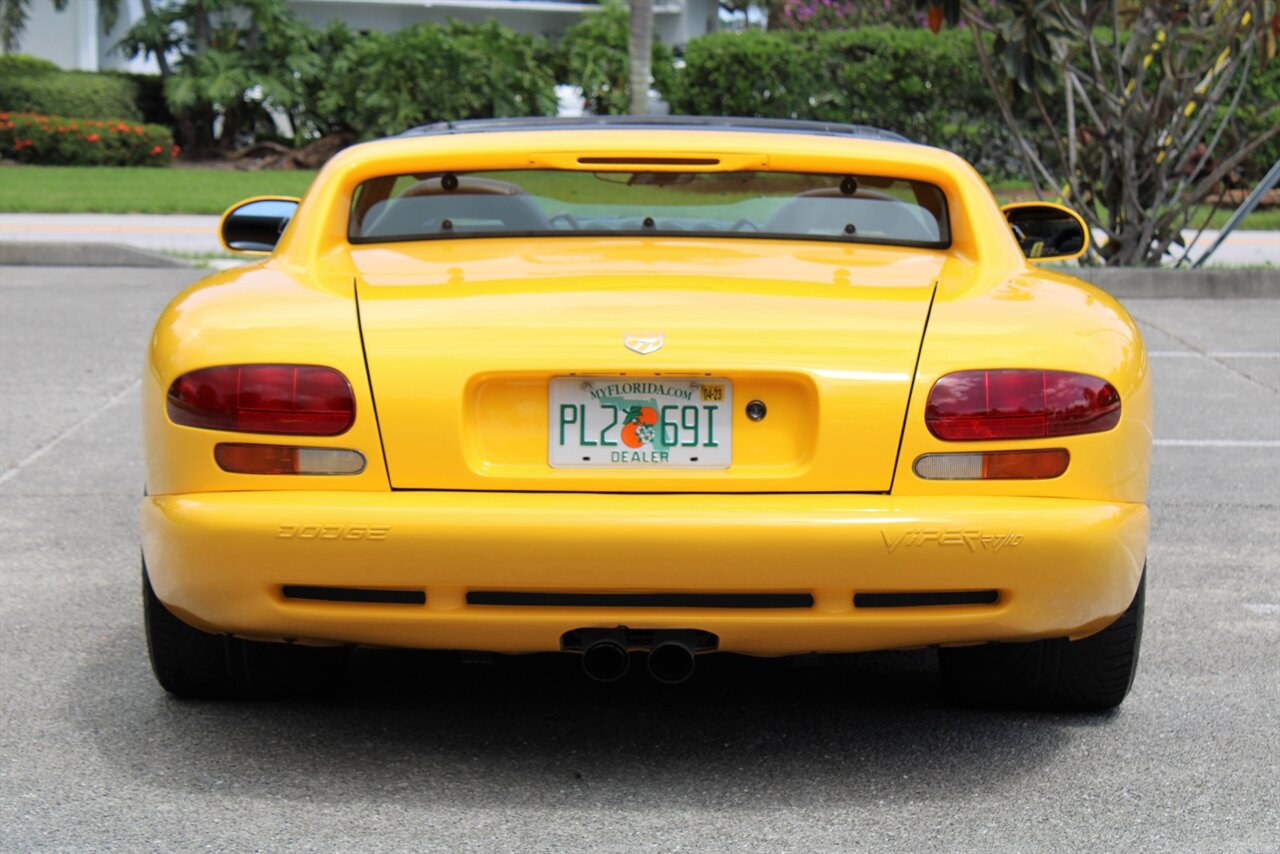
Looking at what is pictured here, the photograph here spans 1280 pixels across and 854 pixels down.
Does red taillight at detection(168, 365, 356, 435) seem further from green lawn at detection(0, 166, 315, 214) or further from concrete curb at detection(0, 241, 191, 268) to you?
green lawn at detection(0, 166, 315, 214)

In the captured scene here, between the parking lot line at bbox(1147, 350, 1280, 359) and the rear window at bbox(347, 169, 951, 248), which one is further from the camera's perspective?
the parking lot line at bbox(1147, 350, 1280, 359)

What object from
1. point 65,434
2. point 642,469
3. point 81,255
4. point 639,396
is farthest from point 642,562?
point 81,255

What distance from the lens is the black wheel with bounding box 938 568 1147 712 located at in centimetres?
401

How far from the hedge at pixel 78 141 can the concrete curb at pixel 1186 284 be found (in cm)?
1763

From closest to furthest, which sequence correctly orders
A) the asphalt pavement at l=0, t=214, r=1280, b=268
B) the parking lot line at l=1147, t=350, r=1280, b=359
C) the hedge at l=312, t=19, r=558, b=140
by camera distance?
1. the parking lot line at l=1147, t=350, r=1280, b=359
2. the asphalt pavement at l=0, t=214, r=1280, b=268
3. the hedge at l=312, t=19, r=558, b=140

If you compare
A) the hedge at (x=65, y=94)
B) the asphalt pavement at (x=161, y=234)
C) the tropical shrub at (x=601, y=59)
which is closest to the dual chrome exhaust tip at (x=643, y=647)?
the asphalt pavement at (x=161, y=234)

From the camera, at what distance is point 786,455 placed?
3.51m

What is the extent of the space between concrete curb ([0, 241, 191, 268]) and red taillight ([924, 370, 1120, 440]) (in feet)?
38.6

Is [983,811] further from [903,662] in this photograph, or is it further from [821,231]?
[821,231]

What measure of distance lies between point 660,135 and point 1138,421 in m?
1.40

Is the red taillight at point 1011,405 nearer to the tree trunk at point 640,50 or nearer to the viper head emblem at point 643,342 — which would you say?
the viper head emblem at point 643,342

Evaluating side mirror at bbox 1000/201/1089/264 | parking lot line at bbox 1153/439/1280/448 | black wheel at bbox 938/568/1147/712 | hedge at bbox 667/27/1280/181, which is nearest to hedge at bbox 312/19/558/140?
hedge at bbox 667/27/1280/181

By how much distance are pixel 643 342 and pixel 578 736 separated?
1.00 metres

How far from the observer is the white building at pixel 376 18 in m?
37.9
